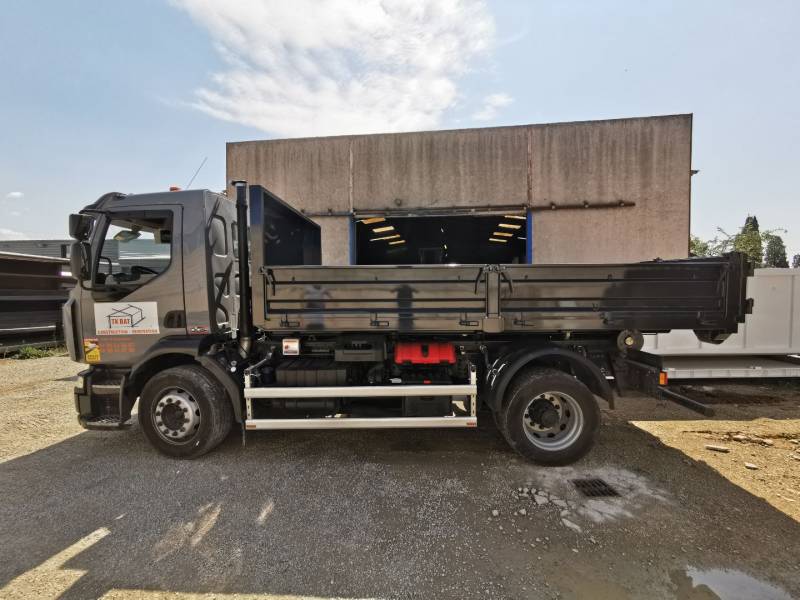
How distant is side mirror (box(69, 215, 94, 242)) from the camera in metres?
3.42

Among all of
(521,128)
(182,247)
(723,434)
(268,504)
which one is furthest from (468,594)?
(521,128)

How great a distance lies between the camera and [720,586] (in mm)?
2184

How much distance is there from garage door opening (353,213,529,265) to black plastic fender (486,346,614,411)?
18.7ft

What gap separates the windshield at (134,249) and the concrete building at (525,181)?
513 centimetres

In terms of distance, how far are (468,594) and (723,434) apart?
13.6ft

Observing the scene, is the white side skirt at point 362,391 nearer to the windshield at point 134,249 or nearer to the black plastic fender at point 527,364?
the black plastic fender at point 527,364

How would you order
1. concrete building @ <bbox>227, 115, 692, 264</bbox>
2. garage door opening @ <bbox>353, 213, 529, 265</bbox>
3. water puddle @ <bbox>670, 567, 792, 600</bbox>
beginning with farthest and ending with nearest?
garage door opening @ <bbox>353, 213, 529, 265</bbox> → concrete building @ <bbox>227, 115, 692, 264</bbox> → water puddle @ <bbox>670, 567, 792, 600</bbox>

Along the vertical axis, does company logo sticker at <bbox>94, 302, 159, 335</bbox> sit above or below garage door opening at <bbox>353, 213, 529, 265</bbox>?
below

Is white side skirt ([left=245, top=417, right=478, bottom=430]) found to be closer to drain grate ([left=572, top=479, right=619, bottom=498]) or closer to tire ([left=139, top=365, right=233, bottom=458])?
tire ([left=139, top=365, right=233, bottom=458])

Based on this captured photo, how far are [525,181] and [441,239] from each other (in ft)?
15.5

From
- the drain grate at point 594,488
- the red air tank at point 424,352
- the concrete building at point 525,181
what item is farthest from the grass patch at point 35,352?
the drain grate at point 594,488

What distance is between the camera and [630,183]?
27.1 feet

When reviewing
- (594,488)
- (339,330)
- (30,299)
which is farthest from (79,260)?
(30,299)

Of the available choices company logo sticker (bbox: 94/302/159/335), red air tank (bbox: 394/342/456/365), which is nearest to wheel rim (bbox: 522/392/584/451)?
red air tank (bbox: 394/342/456/365)
